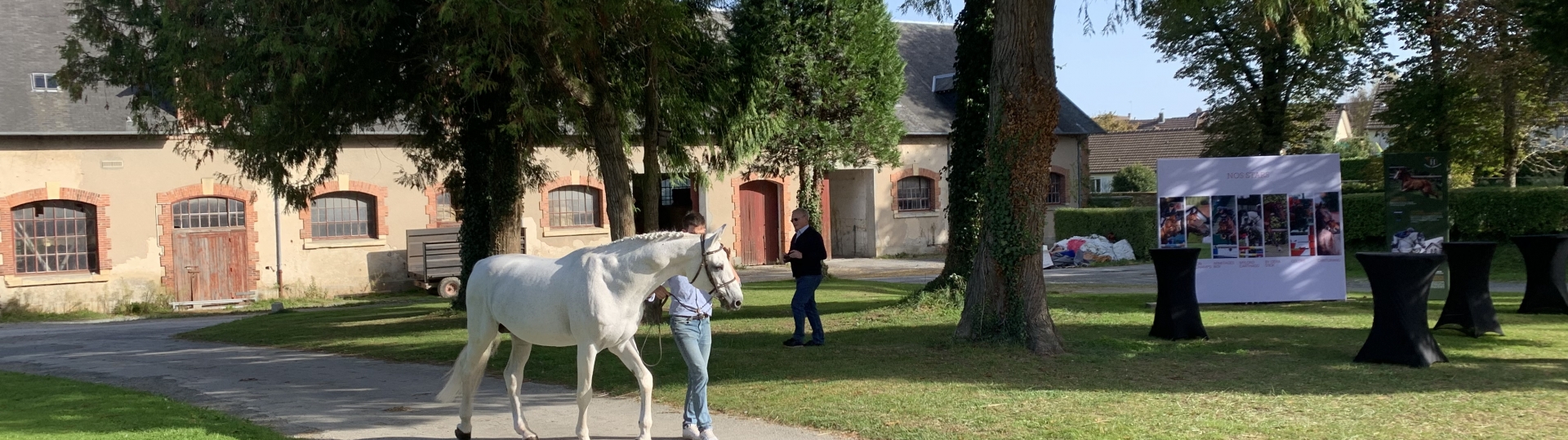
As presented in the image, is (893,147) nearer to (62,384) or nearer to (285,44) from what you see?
(285,44)

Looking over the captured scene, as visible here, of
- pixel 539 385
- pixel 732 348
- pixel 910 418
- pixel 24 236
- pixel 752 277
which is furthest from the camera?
pixel 752 277

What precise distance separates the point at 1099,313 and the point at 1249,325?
2.21 metres

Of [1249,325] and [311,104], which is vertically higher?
[311,104]

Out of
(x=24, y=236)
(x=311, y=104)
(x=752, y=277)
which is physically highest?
(x=311, y=104)

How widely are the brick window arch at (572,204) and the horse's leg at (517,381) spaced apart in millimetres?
19833

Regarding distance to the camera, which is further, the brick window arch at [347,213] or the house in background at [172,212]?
the brick window arch at [347,213]

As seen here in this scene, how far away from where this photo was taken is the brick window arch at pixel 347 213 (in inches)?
982

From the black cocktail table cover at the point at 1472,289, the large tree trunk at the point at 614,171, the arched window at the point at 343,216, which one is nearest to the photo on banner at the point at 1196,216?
the black cocktail table cover at the point at 1472,289

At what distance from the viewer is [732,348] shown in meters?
12.1

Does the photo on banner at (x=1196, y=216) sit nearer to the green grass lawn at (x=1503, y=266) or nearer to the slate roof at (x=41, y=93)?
the green grass lawn at (x=1503, y=266)

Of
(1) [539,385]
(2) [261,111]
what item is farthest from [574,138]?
(1) [539,385]

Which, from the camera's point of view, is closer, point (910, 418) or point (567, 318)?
point (567, 318)

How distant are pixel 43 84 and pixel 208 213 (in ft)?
13.4

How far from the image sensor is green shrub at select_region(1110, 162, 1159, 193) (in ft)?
132
